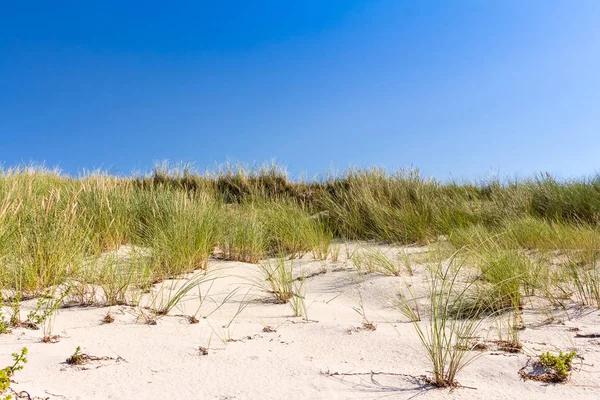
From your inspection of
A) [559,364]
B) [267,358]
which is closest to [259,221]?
[267,358]

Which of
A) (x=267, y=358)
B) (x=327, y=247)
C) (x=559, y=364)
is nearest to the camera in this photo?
(x=559, y=364)

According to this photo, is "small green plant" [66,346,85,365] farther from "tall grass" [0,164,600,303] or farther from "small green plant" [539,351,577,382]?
"small green plant" [539,351,577,382]

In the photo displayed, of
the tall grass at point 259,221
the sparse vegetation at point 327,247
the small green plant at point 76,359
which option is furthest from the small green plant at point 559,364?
the small green plant at point 76,359

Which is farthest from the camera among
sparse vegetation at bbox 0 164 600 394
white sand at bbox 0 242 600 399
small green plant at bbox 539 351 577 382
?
sparse vegetation at bbox 0 164 600 394

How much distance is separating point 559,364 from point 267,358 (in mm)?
1318

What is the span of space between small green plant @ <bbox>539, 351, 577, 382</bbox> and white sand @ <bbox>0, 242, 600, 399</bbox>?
0.15 ft

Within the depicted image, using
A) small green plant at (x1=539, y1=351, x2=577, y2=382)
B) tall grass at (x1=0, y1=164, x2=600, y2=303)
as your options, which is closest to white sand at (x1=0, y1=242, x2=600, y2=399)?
small green plant at (x1=539, y1=351, x2=577, y2=382)

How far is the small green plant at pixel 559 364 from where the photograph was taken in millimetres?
2002

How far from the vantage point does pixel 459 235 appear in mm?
5543

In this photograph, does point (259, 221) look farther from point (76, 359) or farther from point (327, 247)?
point (76, 359)

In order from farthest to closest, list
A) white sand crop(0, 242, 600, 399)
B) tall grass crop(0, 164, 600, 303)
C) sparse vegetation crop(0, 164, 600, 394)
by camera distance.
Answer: tall grass crop(0, 164, 600, 303) < sparse vegetation crop(0, 164, 600, 394) < white sand crop(0, 242, 600, 399)

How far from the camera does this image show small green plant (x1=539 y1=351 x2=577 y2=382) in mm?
2002

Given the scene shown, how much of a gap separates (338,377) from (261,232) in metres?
3.43

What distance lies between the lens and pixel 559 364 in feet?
6.59
